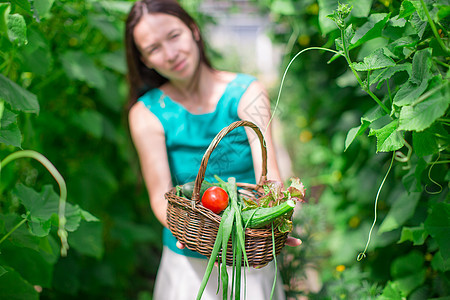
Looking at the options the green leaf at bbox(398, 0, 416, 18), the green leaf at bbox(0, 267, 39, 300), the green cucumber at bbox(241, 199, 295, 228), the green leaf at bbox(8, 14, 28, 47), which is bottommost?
the green leaf at bbox(0, 267, 39, 300)

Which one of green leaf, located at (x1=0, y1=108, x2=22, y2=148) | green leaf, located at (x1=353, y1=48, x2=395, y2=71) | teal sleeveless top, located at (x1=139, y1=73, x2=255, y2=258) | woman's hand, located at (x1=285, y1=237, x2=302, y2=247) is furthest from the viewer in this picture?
teal sleeveless top, located at (x1=139, y1=73, x2=255, y2=258)

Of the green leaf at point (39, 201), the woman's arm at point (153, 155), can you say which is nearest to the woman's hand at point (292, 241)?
the woman's arm at point (153, 155)

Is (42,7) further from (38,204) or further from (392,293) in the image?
(392,293)

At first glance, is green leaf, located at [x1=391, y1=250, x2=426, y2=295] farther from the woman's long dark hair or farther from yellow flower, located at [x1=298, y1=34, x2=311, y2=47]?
yellow flower, located at [x1=298, y1=34, x2=311, y2=47]

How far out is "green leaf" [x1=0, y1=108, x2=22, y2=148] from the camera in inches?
36.3

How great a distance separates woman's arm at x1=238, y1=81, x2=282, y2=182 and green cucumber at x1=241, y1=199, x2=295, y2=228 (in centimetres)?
31

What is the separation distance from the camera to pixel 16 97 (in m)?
1.01

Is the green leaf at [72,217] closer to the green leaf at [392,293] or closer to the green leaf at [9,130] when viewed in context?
the green leaf at [9,130]

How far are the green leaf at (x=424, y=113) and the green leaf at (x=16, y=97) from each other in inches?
33.4

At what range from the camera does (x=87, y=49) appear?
1.92 metres

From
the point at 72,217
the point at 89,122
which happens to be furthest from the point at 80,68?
the point at 72,217

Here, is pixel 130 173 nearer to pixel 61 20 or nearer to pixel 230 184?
pixel 61 20

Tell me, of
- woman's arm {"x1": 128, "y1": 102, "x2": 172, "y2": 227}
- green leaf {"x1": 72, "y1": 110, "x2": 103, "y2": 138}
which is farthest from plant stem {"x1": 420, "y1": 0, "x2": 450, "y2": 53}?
green leaf {"x1": 72, "y1": 110, "x2": 103, "y2": 138}

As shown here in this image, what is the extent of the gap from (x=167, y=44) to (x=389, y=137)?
2.31 ft
